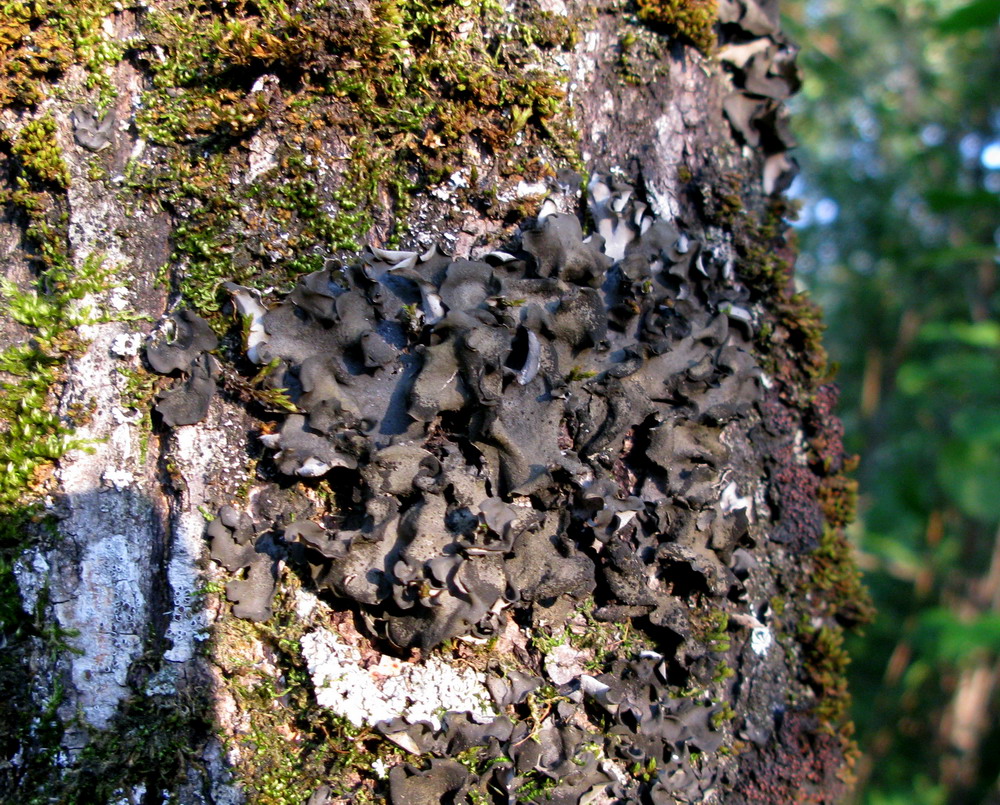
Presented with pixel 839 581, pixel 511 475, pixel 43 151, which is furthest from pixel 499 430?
pixel 839 581

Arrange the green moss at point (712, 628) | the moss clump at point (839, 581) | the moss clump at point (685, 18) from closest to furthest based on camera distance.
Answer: the green moss at point (712, 628), the moss clump at point (685, 18), the moss clump at point (839, 581)

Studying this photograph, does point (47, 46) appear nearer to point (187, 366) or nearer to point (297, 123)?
point (297, 123)

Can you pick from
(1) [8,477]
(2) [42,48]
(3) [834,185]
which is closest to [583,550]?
(1) [8,477]

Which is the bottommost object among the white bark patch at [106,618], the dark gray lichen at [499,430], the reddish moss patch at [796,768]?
the reddish moss patch at [796,768]

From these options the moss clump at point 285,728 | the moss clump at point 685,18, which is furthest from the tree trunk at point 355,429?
the moss clump at point 685,18

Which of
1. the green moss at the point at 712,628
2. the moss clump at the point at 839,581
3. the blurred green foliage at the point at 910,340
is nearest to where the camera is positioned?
the green moss at the point at 712,628

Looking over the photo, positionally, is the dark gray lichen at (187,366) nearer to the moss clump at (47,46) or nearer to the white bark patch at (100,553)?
the white bark patch at (100,553)

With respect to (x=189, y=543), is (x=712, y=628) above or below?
below

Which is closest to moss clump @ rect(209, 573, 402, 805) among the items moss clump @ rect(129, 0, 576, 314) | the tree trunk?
the tree trunk

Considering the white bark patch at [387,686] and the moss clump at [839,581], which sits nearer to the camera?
the white bark patch at [387,686]
